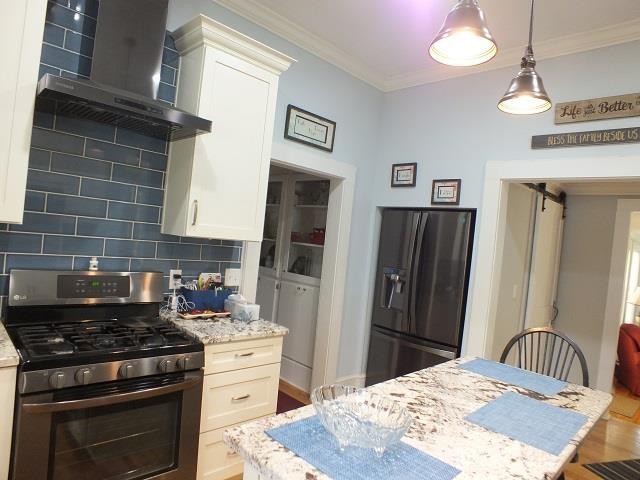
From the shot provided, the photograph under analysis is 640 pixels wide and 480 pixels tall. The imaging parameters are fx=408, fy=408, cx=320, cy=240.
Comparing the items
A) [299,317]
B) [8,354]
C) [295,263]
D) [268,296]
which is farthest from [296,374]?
[8,354]

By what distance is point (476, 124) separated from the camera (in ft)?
10.1

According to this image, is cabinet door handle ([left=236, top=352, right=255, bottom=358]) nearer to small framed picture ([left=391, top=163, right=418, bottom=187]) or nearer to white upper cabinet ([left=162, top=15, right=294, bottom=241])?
white upper cabinet ([left=162, top=15, right=294, bottom=241])

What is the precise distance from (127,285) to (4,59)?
3.70ft

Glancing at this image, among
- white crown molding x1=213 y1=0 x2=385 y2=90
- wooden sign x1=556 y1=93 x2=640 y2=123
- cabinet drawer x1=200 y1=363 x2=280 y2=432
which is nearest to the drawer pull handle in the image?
cabinet drawer x1=200 y1=363 x2=280 y2=432

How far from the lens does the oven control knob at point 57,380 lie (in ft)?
4.87

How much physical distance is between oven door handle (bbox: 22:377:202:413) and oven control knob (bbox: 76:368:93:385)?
0.21ft

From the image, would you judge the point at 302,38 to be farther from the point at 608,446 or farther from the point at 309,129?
the point at 608,446

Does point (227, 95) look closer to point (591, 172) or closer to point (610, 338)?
point (591, 172)

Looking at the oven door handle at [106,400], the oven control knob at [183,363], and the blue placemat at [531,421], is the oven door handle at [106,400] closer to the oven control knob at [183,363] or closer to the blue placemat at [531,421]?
the oven control knob at [183,363]

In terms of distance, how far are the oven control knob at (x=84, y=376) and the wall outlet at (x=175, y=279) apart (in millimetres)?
872

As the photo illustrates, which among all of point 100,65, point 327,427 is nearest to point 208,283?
point 100,65

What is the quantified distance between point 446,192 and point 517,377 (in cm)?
173

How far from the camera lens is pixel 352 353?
11.8ft

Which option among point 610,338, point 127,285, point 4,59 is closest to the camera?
point 4,59
